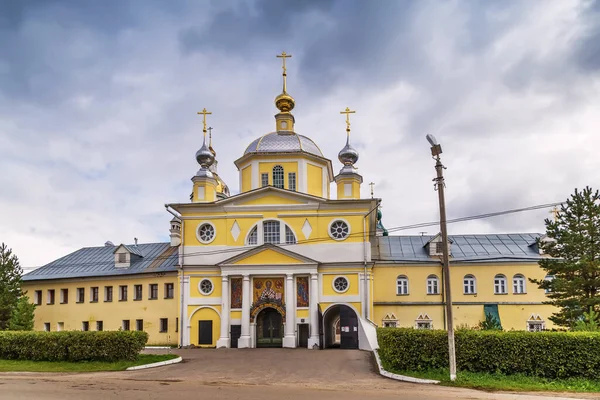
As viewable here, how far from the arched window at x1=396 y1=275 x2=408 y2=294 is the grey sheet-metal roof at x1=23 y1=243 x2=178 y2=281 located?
1427cm

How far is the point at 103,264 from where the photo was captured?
4025cm

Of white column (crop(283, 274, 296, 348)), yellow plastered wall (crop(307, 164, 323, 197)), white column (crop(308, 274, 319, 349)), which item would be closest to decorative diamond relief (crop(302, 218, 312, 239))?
white column (crop(308, 274, 319, 349))

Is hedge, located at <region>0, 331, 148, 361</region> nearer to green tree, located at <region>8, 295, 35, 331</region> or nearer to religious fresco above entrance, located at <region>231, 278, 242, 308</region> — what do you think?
green tree, located at <region>8, 295, 35, 331</region>

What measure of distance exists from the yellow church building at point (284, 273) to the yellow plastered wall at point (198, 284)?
0.06m

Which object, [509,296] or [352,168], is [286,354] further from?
[509,296]

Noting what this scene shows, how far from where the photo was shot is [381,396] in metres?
15.7

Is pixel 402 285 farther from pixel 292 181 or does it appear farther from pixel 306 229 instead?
pixel 292 181

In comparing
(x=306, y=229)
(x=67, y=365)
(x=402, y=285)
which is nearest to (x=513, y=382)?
(x=67, y=365)

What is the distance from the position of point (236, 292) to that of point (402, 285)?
10953 millimetres

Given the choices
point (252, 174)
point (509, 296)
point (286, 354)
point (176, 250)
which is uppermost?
point (252, 174)

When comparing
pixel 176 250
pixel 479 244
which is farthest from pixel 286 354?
pixel 479 244

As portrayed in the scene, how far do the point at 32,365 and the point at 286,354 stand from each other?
36.7ft

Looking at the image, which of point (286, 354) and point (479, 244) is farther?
point (479, 244)

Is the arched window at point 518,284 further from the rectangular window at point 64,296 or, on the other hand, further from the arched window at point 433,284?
the rectangular window at point 64,296
